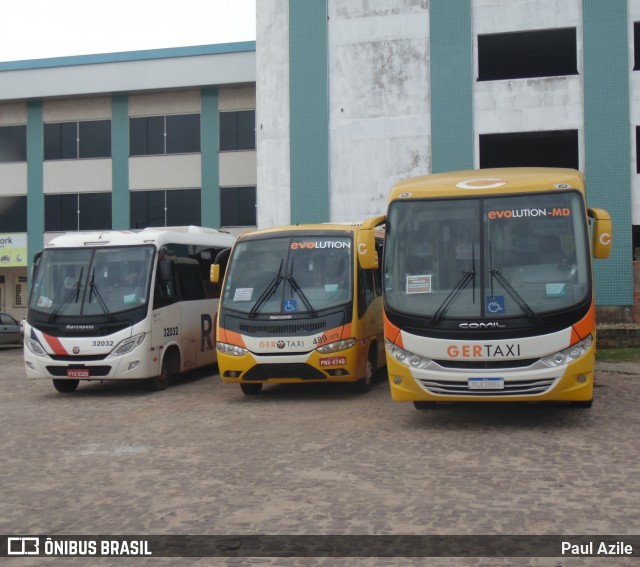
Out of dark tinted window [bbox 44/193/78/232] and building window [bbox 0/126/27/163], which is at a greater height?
building window [bbox 0/126/27/163]

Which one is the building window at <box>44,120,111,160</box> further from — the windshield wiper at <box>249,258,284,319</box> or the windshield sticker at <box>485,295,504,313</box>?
the windshield sticker at <box>485,295,504,313</box>

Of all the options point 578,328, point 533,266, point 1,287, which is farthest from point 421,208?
point 1,287

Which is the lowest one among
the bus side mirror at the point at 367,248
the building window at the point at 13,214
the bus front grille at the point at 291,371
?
the bus front grille at the point at 291,371

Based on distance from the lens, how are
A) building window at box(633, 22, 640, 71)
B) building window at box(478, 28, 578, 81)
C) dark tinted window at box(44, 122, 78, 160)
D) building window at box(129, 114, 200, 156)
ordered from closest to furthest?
building window at box(633, 22, 640, 71)
building window at box(478, 28, 578, 81)
building window at box(129, 114, 200, 156)
dark tinted window at box(44, 122, 78, 160)

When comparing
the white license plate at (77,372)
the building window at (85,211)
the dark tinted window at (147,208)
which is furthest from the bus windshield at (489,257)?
the building window at (85,211)

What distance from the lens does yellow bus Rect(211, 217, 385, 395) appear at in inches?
509

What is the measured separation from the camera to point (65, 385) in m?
15.5

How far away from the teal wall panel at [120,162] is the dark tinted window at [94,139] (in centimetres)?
34

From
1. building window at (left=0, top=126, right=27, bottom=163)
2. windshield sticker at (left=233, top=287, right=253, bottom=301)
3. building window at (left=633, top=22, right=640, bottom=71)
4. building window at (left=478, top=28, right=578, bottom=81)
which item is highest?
building window at (left=478, top=28, right=578, bottom=81)

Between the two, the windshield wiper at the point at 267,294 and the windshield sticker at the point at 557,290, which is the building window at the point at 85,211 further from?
the windshield sticker at the point at 557,290

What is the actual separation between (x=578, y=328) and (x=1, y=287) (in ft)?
109

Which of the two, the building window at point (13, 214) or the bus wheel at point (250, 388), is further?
the building window at point (13, 214)

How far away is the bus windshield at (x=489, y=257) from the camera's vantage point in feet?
32.3

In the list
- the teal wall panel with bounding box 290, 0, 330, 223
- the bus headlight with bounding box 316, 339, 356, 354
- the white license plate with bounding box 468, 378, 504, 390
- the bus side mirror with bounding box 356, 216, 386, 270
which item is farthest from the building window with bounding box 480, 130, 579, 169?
the white license plate with bounding box 468, 378, 504, 390
